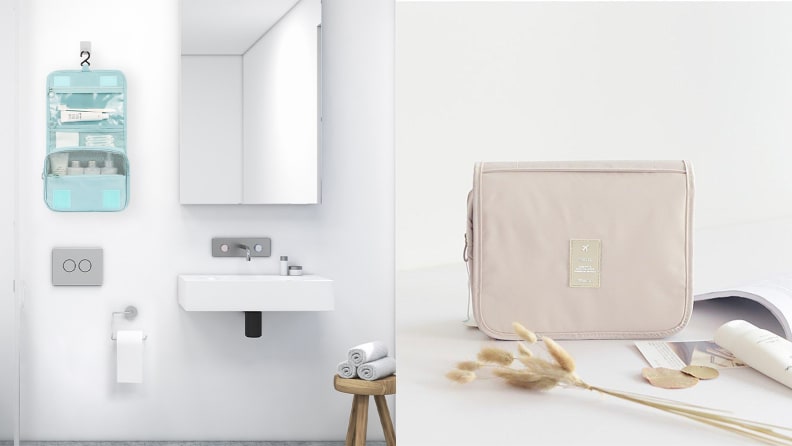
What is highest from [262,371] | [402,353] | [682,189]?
[682,189]

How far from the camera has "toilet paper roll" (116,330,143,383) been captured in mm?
2855

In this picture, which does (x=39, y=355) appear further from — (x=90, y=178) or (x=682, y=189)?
(x=682, y=189)

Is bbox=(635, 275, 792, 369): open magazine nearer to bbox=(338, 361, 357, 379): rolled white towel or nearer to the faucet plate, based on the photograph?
bbox=(338, 361, 357, 379): rolled white towel

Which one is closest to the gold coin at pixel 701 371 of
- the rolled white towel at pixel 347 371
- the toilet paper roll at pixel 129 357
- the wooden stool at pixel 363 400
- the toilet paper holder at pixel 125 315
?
the wooden stool at pixel 363 400

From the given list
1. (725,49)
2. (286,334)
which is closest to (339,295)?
(286,334)

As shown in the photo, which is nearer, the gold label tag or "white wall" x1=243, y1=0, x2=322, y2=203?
the gold label tag

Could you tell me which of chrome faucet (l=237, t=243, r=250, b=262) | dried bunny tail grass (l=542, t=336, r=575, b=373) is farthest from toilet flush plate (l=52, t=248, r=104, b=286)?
dried bunny tail grass (l=542, t=336, r=575, b=373)

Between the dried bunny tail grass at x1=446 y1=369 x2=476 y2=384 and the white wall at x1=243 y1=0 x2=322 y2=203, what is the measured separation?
80.5 inches

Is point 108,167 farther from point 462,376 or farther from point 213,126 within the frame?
point 462,376

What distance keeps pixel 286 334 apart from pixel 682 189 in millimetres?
2088

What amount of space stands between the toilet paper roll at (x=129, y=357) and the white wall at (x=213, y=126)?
22.9 inches

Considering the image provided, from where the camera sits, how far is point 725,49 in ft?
6.79

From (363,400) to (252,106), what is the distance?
4.08ft

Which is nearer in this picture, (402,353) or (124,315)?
(402,353)
